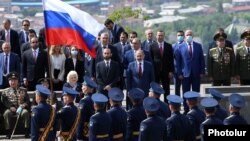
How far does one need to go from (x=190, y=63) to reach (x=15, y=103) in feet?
14.2

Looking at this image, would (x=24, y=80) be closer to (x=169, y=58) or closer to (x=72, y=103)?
(x=169, y=58)

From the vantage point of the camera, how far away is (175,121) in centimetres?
2033

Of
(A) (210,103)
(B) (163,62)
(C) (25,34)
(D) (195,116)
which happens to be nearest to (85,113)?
(D) (195,116)

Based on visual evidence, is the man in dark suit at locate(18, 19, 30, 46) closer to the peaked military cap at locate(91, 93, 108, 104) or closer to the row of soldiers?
the row of soldiers

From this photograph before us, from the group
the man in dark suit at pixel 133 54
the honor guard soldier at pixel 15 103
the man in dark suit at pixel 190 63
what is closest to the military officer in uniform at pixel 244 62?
the man in dark suit at pixel 190 63

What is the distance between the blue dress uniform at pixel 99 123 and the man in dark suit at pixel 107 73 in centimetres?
463

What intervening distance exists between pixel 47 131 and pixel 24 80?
17.7ft

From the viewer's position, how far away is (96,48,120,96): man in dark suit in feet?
83.9

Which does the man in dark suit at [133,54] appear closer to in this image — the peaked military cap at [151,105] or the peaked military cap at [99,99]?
the peaked military cap at [99,99]

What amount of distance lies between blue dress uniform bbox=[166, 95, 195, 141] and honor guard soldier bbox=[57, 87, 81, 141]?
1980 mm

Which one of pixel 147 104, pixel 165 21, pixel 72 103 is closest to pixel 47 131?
pixel 72 103

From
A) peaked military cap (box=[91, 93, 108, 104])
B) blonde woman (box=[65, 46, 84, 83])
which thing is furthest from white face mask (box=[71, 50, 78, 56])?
peaked military cap (box=[91, 93, 108, 104])

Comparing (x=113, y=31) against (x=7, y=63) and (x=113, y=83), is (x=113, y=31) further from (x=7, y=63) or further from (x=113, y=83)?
(x=7, y=63)

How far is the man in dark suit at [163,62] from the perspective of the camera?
26953 millimetres
